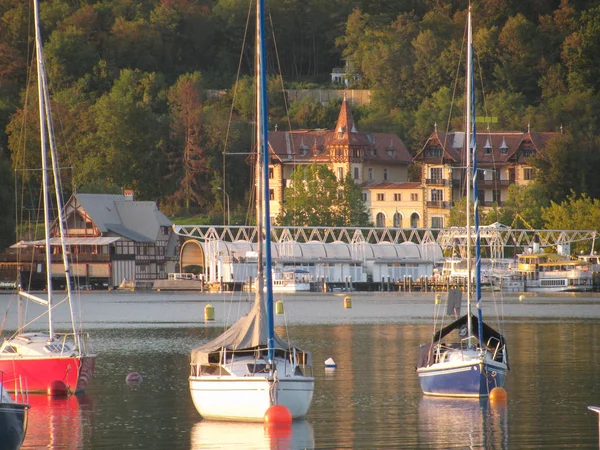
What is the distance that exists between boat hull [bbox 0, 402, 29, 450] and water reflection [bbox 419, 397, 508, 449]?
1001 cm

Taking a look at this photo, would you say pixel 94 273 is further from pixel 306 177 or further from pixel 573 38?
pixel 573 38

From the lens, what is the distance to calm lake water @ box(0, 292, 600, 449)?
33.7 m

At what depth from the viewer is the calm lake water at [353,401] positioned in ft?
111

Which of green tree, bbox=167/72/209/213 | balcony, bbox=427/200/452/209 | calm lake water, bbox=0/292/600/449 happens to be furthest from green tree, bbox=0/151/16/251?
balcony, bbox=427/200/452/209

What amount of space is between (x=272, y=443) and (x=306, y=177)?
11207 cm

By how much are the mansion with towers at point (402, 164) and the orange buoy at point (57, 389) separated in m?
106

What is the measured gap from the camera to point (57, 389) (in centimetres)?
4088

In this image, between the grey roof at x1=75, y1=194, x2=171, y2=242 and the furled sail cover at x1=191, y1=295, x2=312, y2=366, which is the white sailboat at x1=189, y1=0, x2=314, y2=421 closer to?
the furled sail cover at x1=191, y1=295, x2=312, y2=366

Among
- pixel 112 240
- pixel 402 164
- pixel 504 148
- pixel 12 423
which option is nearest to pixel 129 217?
pixel 112 240

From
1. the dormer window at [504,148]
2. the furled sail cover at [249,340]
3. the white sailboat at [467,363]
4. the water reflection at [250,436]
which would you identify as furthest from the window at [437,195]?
the furled sail cover at [249,340]

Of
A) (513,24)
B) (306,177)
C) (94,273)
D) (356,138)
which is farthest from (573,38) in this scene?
(94,273)

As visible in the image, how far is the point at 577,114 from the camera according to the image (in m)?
160

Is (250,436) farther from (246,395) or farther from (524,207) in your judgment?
(524,207)

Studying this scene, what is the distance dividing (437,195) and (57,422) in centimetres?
11744
